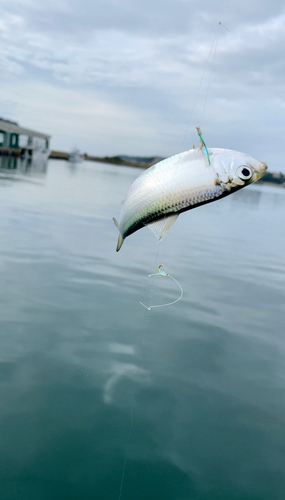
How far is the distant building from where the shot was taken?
421ft

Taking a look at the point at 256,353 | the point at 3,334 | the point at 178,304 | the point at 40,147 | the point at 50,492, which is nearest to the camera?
the point at 50,492

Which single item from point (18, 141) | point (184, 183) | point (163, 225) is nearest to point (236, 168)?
point (184, 183)

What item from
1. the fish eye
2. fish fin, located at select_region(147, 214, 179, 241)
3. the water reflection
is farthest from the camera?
the water reflection

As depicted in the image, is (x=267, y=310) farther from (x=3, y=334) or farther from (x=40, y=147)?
(x=40, y=147)

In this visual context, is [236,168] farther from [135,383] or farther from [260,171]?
[135,383]

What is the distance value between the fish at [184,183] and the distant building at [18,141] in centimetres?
12782

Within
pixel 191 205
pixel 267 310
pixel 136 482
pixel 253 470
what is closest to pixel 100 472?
pixel 136 482

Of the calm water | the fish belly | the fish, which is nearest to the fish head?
the fish

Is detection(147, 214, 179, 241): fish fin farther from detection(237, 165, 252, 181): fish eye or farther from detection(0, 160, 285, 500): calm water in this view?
detection(0, 160, 285, 500): calm water

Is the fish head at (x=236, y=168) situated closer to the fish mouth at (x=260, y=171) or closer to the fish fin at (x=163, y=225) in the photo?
the fish mouth at (x=260, y=171)

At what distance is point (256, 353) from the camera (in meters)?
12.2

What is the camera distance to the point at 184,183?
4.97m

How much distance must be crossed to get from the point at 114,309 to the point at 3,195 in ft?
93.5

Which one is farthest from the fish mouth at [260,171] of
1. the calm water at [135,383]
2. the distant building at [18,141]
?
the distant building at [18,141]
